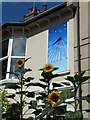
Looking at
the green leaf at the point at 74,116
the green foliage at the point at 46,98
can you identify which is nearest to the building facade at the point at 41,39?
the green foliage at the point at 46,98

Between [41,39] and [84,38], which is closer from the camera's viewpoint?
[84,38]

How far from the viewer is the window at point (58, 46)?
10.9 m

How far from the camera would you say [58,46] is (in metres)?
11.3

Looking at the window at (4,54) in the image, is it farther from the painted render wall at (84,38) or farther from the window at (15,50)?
the painted render wall at (84,38)

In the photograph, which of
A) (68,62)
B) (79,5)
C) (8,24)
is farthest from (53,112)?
(8,24)

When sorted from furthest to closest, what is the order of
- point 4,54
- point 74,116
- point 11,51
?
point 4,54 → point 11,51 → point 74,116

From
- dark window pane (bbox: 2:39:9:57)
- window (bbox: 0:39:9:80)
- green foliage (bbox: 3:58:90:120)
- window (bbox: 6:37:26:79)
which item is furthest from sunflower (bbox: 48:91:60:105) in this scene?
dark window pane (bbox: 2:39:9:57)

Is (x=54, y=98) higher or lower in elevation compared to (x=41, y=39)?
lower

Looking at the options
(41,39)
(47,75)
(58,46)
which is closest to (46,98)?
(47,75)

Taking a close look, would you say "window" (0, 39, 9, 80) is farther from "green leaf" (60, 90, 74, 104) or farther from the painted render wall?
"green leaf" (60, 90, 74, 104)

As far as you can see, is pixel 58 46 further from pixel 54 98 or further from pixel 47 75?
pixel 54 98

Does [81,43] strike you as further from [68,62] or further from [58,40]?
[58,40]

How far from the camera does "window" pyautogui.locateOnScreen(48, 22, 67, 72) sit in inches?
431

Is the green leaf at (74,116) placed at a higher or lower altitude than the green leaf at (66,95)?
lower
